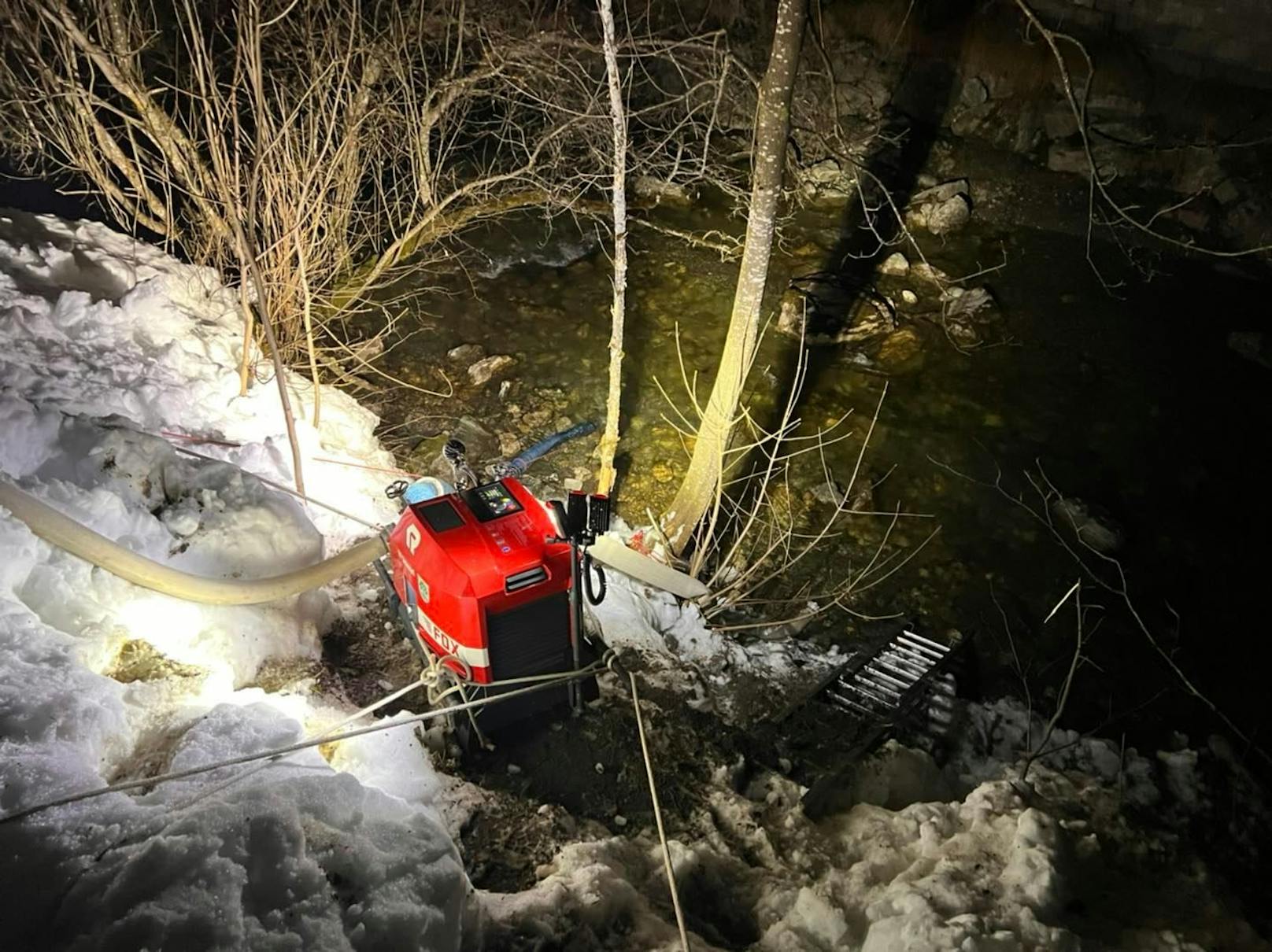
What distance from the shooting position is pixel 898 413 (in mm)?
8672

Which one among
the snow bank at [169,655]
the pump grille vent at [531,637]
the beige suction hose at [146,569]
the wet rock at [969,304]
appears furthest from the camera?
the wet rock at [969,304]

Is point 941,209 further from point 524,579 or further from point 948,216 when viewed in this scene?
point 524,579

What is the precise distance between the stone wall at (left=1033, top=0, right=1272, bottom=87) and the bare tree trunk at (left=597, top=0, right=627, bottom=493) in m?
10.5

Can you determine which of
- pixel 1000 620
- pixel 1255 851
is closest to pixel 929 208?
pixel 1000 620

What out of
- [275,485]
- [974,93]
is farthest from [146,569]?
[974,93]

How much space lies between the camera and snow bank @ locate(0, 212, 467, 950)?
2.62 meters

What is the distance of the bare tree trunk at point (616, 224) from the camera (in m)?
4.36

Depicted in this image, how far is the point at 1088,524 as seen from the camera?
7492 mm

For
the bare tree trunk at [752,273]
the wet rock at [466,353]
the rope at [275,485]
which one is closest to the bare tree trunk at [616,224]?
the bare tree trunk at [752,273]

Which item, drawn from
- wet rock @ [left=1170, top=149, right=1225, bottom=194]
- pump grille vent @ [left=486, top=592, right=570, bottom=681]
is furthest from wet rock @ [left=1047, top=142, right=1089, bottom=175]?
pump grille vent @ [left=486, top=592, right=570, bottom=681]

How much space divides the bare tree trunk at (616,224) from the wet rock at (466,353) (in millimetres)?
2593

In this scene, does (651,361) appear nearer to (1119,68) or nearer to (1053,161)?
(1053,161)

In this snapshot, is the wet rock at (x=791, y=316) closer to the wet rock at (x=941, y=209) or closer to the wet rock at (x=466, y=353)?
the wet rock at (x=941, y=209)

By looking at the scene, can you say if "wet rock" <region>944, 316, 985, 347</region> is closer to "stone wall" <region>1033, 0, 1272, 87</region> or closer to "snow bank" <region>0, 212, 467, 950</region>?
"stone wall" <region>1033, 0, 1272, 87</region>
